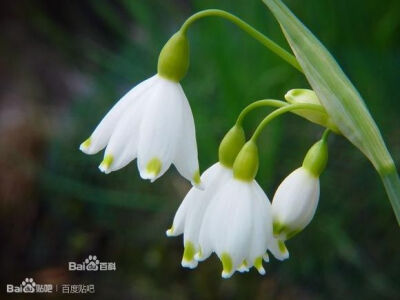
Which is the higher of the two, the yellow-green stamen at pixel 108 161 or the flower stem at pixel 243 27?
the flower stem at pixel 243 27

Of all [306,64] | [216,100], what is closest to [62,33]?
[216,100]

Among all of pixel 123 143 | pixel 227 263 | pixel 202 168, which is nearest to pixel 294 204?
pixel 227 263

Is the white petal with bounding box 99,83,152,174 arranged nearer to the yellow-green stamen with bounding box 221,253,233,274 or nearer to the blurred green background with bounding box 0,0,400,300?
the yellow-green stamen with bounding box 221,253,233,274

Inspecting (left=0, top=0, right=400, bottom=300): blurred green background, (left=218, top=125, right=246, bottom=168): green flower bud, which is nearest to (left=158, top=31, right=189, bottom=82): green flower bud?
(left=218, top=125, right=246, bottom=168): green flower bud

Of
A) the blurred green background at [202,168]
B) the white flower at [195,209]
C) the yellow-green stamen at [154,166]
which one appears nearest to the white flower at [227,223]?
the white flower at [195,209]

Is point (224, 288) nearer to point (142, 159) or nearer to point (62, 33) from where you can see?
point (62, 33)

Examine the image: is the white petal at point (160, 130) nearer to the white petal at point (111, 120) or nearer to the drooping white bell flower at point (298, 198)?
the white petal at point (111, 120)

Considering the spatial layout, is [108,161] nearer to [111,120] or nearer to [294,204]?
[111,120]
